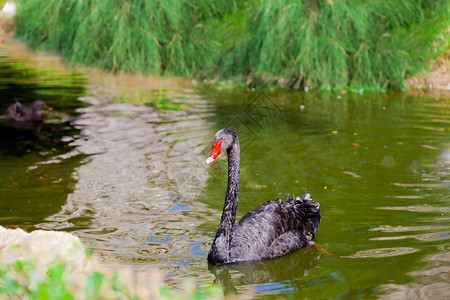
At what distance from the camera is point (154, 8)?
46.7 feet

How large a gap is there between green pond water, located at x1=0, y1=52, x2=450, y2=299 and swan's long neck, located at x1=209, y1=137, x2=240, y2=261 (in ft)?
0.45

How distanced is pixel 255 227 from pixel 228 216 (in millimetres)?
278

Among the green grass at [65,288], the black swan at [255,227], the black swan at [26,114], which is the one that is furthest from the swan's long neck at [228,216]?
the black swan at [26,114]

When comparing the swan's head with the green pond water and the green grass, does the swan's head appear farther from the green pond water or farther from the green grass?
the green grass

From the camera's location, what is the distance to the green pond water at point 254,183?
5305 mm

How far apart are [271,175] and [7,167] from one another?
11.0 ft

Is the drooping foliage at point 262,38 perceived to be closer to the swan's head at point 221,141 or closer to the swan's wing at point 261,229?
the swan's wing at point 261,229

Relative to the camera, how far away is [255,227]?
560cm

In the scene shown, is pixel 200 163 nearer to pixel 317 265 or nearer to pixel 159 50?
pixel 317 265

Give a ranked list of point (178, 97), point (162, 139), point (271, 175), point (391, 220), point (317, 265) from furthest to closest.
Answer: point (178, 97) < point (162, 139) < point (271, 175) < point (391, 220) < point (317, 265)

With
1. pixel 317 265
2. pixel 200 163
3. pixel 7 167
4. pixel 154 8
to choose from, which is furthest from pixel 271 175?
pixel 154 8

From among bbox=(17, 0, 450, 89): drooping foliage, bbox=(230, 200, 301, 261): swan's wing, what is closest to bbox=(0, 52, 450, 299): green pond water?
bbox=(230, 200, 301, 261): swan's wing

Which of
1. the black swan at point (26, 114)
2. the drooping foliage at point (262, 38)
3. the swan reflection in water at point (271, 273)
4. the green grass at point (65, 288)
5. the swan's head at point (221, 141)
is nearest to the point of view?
the green grass at point (65, 288)

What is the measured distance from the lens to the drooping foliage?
13.0 meters
